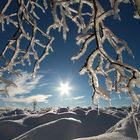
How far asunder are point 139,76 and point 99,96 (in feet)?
1.13

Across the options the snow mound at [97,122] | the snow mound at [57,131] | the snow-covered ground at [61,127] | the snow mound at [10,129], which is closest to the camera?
the snow mound at [57,131]

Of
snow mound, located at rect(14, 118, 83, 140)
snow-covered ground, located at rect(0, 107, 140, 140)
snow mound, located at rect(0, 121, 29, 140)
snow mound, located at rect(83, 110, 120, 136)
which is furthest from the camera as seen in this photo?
snow mound, located at rect(83, 110, 120, 136)

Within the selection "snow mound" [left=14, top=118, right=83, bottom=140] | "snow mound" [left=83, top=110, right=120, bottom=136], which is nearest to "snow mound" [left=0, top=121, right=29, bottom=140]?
"snow mound" [left=14, top=118, right=83, bottom=140]

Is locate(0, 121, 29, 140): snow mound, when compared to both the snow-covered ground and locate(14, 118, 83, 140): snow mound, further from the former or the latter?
locate(14, 118, 83, 140): snow mound

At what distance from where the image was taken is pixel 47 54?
2861mm

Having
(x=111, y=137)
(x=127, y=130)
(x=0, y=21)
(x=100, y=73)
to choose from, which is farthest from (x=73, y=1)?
(x=127, y=130)

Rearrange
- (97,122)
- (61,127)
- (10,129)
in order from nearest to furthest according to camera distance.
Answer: (61,127), (10,129), (97,122)

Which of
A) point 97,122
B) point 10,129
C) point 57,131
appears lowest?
point 57,131

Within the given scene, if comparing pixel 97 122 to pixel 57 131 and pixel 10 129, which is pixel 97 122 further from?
pixel 10 129

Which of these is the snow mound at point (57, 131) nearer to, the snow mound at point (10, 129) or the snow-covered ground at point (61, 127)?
the snow-covered ground at point (61, 127)

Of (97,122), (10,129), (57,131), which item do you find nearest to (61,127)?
(57,131)

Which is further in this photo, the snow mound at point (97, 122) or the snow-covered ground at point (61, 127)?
the snow mound at point (97, 122)

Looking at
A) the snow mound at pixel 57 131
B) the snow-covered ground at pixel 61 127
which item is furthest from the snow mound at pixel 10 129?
the snow mound at pixel 57 131

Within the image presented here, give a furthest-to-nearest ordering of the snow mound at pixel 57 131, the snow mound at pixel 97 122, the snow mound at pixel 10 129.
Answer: the snow mound at pixel 97 122 < the snow mound at pixel 10 129 < the snow mound at pixel 57 131
